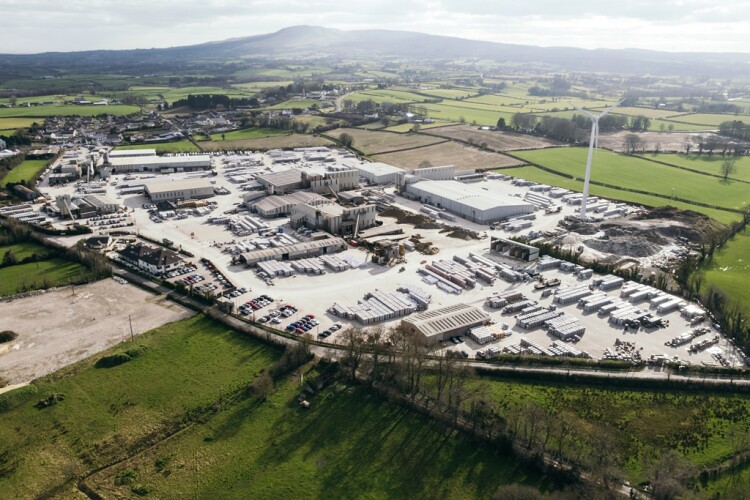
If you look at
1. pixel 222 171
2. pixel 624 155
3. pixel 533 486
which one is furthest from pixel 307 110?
pixel 533 486

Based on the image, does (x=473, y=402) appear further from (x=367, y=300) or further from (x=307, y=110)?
(x=307, y=110)

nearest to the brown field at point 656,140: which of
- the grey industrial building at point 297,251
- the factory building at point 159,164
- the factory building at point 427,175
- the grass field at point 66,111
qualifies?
the factory building at point 427,175

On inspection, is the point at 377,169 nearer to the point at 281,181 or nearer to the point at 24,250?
the point at 281,181

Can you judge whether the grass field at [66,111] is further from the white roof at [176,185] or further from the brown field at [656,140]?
the brown field at [656,140]

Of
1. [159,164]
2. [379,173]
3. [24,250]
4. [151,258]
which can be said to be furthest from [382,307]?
[159,164]

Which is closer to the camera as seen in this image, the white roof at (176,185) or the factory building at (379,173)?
the white roof at (176,185)
